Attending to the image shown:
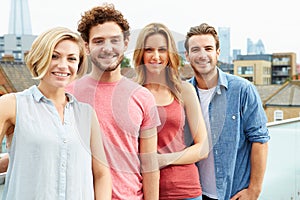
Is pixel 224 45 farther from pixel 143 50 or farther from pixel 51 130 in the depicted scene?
pixel 51 130

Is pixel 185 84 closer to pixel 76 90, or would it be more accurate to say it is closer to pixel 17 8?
pixel 76 90

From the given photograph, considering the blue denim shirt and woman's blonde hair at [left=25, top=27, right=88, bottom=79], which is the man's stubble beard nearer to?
woman's blonde hair at [left=25, top=27, right=88, bottom=79]

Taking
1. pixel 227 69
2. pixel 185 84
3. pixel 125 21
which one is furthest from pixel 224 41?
pixel 125 21

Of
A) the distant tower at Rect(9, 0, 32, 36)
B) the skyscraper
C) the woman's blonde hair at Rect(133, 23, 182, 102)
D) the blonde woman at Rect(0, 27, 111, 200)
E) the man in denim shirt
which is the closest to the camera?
the blonde woman at Rect(0, 27, 111, 200)

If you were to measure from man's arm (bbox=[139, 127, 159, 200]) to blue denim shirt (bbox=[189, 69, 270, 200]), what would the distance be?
0.25 metres

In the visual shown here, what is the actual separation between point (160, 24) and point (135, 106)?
0.18 metres

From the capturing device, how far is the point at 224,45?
1165 millimetres

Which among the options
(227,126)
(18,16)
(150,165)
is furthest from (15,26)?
(150,165)

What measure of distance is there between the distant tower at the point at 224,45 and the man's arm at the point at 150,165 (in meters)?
0.30

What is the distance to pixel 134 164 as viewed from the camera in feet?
3.18

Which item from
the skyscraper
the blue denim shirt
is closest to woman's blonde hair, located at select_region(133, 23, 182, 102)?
the blue denim shirt

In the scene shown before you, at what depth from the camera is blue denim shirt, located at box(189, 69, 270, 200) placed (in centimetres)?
124

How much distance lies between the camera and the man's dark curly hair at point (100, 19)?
0.93 m

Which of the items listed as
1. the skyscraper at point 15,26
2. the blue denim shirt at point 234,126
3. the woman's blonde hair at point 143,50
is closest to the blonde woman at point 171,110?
the woman's blonde hair at point 143,50
